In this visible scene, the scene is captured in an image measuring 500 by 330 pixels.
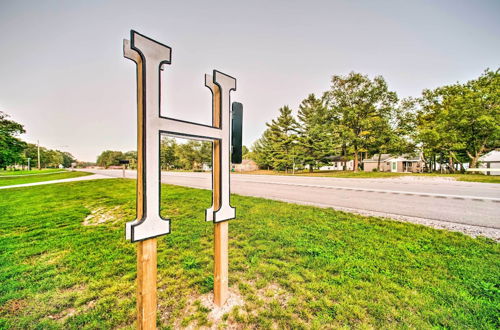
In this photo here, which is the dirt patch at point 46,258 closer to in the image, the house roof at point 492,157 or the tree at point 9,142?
the tree at point 9,142

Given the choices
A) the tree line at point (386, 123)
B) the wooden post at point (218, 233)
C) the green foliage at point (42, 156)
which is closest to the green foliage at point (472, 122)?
the tree line at point (386, 123)

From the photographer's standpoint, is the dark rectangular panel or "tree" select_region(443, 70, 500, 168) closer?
the dark rectangular panel

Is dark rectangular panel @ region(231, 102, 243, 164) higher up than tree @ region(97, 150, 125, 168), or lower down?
lower down

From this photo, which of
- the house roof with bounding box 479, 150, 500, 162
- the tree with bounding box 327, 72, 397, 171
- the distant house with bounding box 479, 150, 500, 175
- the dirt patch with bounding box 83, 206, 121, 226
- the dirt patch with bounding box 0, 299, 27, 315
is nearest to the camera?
the dirt patch with bounding box 0, 299, 27, 315

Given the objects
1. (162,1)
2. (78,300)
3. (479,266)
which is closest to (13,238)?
(78,300)

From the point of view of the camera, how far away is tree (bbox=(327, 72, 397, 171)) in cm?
2563

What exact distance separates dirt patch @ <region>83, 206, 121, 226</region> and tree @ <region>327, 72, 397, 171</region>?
2608 centimetres

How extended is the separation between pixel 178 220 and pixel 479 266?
519 centimetres

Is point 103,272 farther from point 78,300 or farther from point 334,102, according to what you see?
point 334,102

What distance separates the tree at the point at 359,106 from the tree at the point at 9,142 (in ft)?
119

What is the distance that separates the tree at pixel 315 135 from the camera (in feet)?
93.8

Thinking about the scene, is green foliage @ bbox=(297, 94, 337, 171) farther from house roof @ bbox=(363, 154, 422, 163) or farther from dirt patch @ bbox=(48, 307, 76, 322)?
dirt patch @ bbox=(48, 307, 76, 322)

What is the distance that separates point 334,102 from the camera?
90.4 feet

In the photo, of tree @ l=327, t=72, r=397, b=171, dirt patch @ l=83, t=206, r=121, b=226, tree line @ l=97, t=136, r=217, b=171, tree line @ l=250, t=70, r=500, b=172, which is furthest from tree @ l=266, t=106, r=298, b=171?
dirt patch @ l=83, t=206, r=121, b=226
